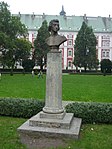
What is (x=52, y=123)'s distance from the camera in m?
7.75

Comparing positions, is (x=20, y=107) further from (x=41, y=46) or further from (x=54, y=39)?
(x=41, y=46)

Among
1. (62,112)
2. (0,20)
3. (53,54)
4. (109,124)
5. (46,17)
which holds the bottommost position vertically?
(109,124)

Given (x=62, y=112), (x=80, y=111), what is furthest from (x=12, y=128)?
(x=80, y=111)

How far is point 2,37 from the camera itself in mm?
39375

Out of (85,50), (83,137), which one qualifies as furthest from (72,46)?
(83,137)

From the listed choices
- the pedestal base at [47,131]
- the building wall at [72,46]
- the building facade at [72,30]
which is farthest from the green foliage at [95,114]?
the building wall at [72,46]

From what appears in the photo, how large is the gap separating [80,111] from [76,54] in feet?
188

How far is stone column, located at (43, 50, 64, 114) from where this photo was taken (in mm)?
8227

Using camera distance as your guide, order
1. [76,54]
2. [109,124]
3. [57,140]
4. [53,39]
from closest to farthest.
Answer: [57,140]
[53,39]
[109,124]
[76,54]

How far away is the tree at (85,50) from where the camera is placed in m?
65.0

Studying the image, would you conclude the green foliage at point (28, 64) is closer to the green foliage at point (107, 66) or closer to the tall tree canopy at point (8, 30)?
the tall tree canopy at point (8, 30)

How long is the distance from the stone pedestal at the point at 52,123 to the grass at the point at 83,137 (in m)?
0.23

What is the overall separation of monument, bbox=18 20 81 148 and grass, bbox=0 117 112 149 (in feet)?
0.82

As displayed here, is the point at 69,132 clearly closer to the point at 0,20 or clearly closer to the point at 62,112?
the point at 62,112
